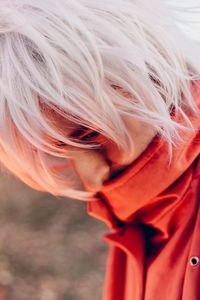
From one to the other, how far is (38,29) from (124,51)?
0.14 m

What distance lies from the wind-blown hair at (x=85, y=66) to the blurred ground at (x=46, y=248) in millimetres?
2714

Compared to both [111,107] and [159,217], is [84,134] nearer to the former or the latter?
[111,107]

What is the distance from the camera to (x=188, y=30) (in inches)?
47.4

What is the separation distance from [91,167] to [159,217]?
0.61 feet

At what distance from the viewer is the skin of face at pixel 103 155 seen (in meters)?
1.18

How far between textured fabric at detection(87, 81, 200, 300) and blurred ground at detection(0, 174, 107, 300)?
2359 mm

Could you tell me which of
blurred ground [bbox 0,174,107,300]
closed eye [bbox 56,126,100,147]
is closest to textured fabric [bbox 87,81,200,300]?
closed eye [bbox 56,126,100,147]

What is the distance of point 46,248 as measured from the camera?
3.94m

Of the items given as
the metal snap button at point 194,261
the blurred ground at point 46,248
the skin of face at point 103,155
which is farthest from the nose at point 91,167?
the blurred ground at point 46,248

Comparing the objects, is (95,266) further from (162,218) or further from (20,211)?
(162,218)

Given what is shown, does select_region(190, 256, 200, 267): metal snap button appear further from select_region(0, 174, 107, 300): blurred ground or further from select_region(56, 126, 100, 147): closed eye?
select_region(0, 174, 107, 300): blurred ground

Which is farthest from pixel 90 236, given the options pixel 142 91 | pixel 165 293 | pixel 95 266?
pixel 142 91

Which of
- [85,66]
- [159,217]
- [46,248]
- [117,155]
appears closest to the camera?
[85,66]

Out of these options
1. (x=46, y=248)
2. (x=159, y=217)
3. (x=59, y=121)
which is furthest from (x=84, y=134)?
(x=46, y=248)
